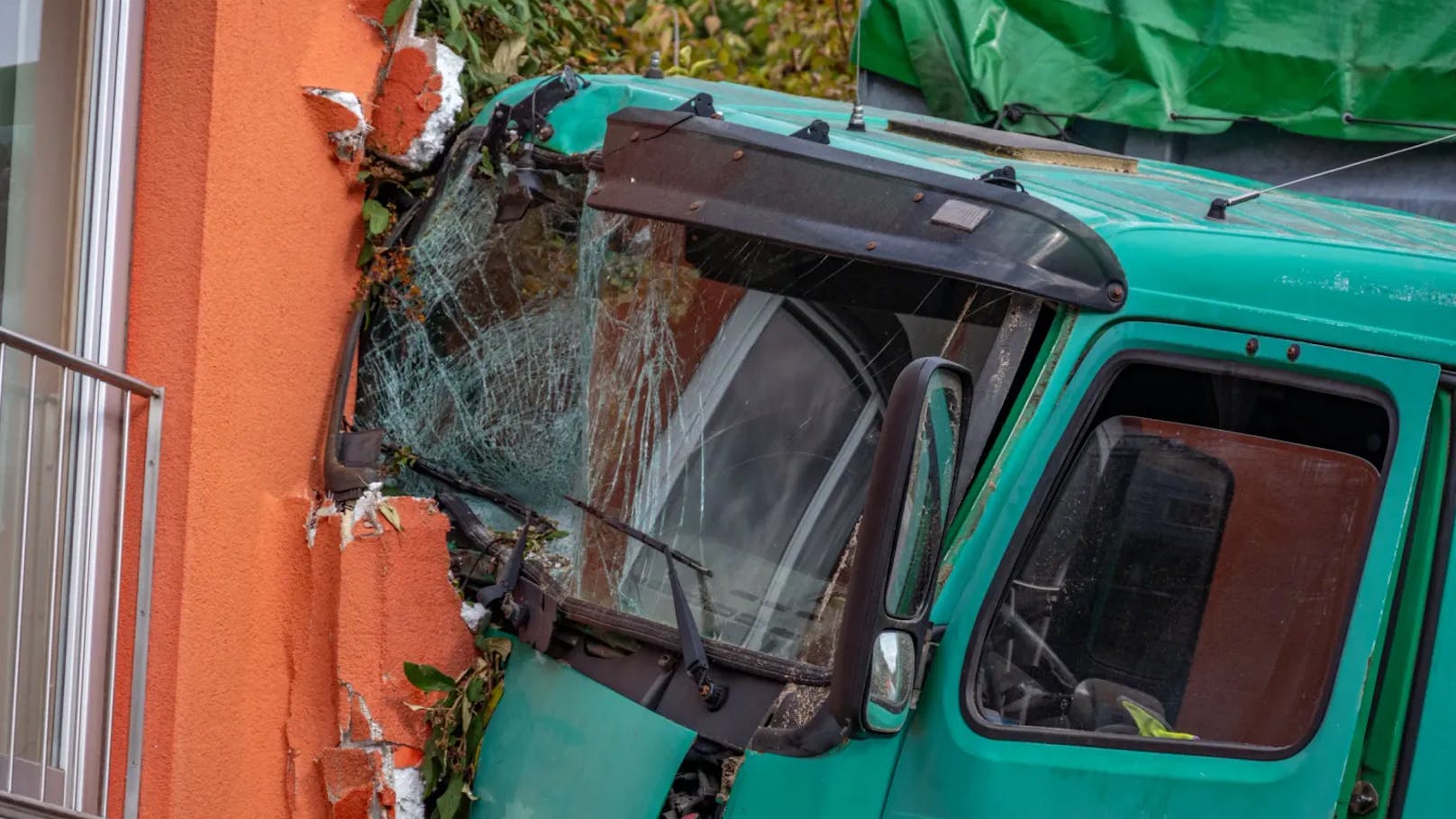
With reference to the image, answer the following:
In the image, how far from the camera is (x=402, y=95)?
3750 millimetres

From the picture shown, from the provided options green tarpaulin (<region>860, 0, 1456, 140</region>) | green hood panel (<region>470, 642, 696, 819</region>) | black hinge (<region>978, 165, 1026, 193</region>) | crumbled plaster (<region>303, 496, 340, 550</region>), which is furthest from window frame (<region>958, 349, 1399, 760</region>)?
green tarpaulin (<region>860, 0, 1456, 140</region>)

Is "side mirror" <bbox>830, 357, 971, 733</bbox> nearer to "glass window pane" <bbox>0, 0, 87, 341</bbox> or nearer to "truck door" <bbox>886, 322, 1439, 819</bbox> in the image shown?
"truck door" <bbox>886, 322, 1439, 819</bbox>

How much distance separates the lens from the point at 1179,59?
541cm

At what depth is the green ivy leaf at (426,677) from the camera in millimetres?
3166

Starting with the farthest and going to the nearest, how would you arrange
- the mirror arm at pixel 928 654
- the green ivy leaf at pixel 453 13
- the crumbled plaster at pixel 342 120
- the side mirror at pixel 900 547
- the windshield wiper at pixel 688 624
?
the green ivy leaf at pixel 453 13, the crumbled plaster at pixel 342 120, the windshield wiper at pixel 688 624, the mirror arm at pixel 928 654, the side mirror at pixel 900 547

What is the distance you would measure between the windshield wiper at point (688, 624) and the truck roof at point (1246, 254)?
846 mm

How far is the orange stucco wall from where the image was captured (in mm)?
3289

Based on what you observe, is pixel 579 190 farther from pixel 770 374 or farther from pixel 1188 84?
pixel 1188 84

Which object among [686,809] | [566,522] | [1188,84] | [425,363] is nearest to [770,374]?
[566,522]

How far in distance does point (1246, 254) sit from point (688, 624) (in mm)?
1165

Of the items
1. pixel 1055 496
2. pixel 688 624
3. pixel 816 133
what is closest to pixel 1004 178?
pixel 816 133

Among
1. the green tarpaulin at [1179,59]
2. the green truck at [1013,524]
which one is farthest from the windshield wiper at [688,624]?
the green tarpaulin at [1179,59]

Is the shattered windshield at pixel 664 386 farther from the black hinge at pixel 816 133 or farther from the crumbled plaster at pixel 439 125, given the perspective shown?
the black hinge at pixel 816 133

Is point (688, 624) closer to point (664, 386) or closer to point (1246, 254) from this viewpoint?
point (664, 386)
